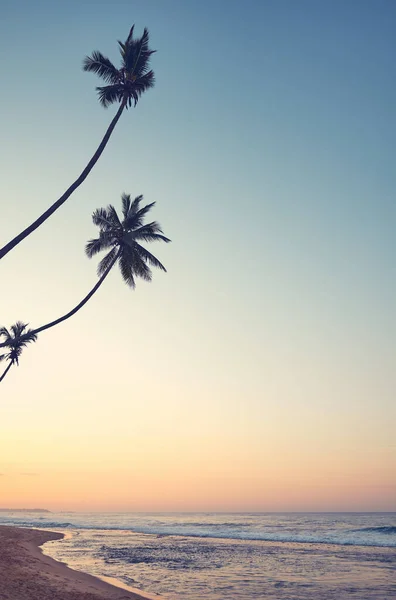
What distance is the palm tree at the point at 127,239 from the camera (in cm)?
2556

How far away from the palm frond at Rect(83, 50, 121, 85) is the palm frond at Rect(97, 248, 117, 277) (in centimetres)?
939

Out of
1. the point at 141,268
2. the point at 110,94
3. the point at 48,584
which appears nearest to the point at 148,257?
the point at 141,268

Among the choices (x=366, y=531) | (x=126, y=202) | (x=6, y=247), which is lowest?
(x=366, y=531)

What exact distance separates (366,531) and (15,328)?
46.1 metres

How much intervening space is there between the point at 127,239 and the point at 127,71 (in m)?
8.83

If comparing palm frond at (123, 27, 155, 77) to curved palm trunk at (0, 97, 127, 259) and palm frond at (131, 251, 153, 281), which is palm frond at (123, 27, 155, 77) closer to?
curved palm trunk at (0, 97, 127, 259)

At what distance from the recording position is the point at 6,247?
1425 cm

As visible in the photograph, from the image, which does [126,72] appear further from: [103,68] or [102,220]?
[102,220]

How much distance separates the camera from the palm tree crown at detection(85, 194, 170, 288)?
25.6 metres

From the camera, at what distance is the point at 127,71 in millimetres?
18578

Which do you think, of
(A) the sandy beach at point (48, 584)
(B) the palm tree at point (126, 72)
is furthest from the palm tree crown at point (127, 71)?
(A) the sandy beach at point (48, 584)

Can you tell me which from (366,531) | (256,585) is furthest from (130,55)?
(366,531)

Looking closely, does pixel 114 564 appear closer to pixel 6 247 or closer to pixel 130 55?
pixel 6 247

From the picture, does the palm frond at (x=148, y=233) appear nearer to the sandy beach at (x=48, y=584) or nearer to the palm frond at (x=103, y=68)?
the palm frond at (x=103, y=68)
